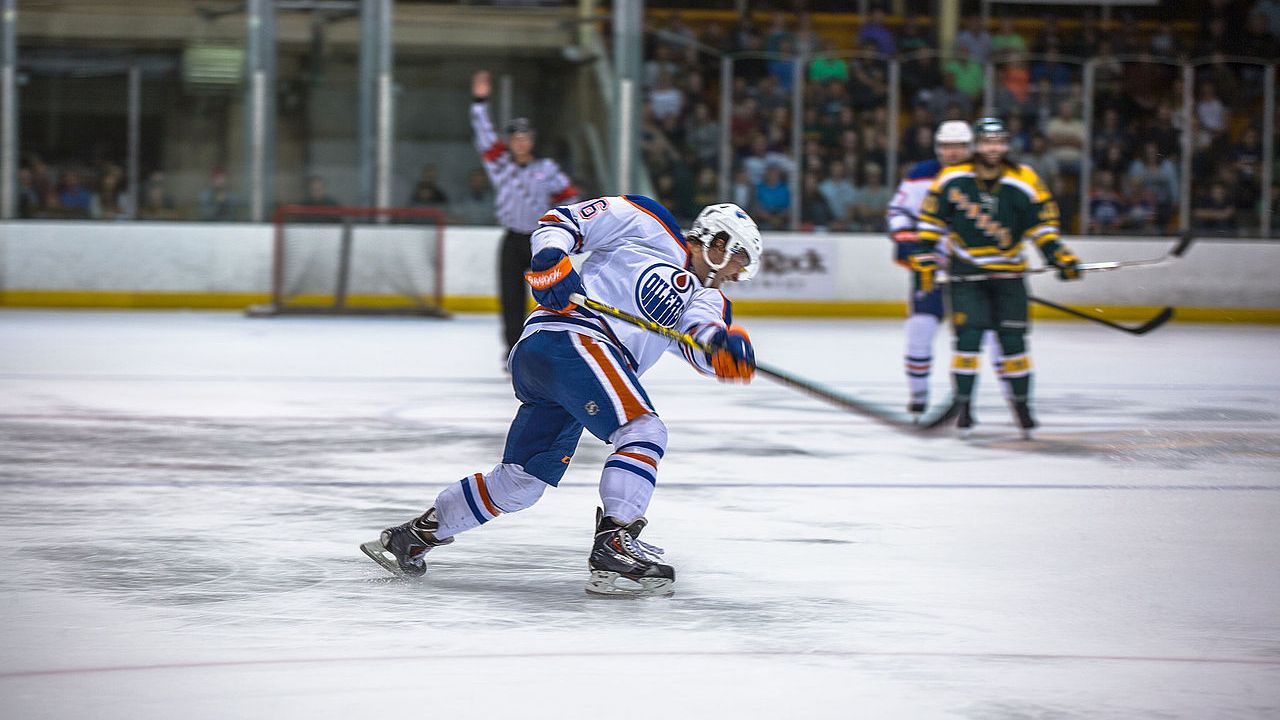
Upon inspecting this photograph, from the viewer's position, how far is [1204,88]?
14.4m

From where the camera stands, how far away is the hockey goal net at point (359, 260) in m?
14.1

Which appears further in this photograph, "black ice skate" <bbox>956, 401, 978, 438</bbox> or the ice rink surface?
"black ice skate" <bbox>956, 401, 978, 438</bbox>

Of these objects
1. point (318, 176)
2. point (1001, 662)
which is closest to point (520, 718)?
point (1001, 662)

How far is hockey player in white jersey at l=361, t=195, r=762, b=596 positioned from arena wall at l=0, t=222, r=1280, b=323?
1054cm

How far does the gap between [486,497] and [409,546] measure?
0.22m

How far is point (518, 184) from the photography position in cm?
925

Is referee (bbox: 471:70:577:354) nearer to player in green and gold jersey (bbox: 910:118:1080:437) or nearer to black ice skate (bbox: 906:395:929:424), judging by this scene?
black ice skate (bbox: 906:395:929:424)

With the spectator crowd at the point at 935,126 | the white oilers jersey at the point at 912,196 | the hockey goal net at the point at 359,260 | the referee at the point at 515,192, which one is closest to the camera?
the white oilers jersey at the point at 912,196

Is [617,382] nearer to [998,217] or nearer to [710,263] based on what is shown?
[710,263]

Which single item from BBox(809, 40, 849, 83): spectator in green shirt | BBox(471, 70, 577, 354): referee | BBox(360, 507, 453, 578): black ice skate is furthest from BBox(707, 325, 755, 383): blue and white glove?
BBox(809, 40, 849, 83): spectator in green shirt

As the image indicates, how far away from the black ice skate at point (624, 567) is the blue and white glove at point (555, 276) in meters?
0.53

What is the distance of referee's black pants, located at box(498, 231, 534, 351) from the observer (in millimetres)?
9398

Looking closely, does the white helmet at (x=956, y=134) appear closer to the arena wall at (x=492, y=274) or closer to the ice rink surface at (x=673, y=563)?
the ice rink surface at (x=673, y=563)

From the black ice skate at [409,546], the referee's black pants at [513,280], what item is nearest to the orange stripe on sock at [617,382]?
the black ice skate at [409,546]
